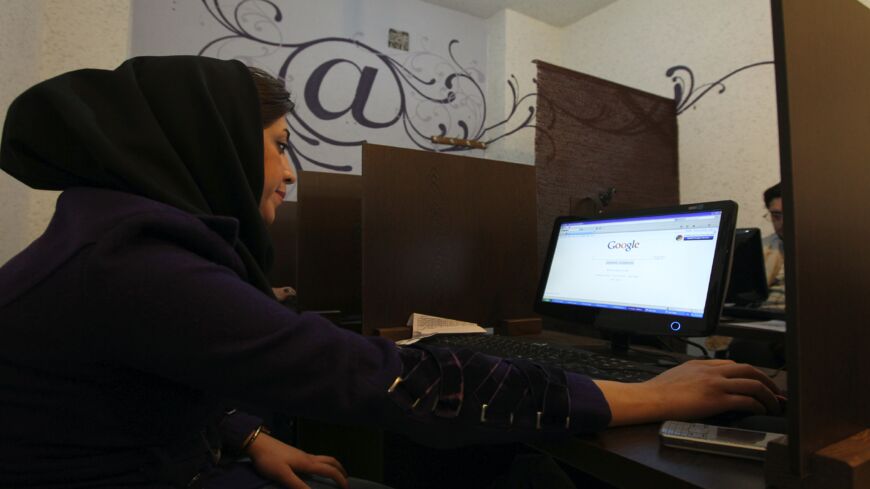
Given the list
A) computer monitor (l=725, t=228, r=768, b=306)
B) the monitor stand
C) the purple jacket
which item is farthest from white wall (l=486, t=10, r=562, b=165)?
the purple jacket

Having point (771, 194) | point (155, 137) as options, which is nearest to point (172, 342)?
point (155, 137)

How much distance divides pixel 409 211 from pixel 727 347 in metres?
1.66

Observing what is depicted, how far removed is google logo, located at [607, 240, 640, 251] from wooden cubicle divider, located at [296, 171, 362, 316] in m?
1.06

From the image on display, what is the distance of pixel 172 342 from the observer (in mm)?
481

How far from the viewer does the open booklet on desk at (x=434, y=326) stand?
1.31 meters

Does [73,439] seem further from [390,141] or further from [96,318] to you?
[390,141]

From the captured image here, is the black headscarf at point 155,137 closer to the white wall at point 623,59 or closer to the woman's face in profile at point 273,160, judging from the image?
the woman's face in profile at point 273,160

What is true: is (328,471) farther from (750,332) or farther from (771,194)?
(771,194)

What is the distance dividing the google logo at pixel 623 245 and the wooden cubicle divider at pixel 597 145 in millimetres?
575

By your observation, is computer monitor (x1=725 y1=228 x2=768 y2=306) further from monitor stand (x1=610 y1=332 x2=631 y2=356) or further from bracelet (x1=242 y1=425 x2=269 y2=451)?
bracelet (x1=242 y1=425 x2=269 y2=451)

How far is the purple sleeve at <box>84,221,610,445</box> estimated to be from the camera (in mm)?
478

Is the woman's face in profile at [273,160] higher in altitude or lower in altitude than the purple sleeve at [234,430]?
higher

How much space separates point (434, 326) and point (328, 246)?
77cm

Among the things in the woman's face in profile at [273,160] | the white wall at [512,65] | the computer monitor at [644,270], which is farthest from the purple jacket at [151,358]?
the white wall at [512,65]
